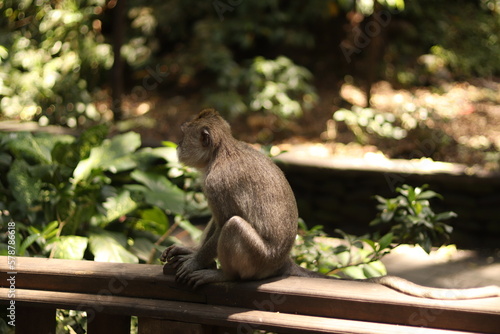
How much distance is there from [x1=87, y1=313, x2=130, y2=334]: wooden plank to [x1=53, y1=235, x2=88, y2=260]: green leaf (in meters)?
1.02

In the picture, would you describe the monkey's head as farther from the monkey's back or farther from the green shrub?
the green shrub

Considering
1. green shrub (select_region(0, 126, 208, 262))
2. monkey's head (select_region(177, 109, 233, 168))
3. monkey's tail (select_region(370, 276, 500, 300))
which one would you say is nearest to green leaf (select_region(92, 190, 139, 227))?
green shrub (select_region(0, 126, 208, 262))

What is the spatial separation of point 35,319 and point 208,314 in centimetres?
80

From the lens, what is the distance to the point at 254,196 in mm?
2734

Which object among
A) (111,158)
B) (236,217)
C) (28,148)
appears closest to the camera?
(236,217)

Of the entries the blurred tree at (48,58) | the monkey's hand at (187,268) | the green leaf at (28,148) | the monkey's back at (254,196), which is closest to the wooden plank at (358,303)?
the monkey's hand at (187,268)

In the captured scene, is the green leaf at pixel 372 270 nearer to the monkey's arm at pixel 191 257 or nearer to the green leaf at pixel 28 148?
the monkey's arm at pixel 191 257

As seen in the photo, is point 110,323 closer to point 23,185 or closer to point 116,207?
point 116,207

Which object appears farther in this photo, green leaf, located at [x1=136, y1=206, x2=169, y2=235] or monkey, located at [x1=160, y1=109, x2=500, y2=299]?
green leaf, located at [x1=136, y1=206, x2=169, y2=235]

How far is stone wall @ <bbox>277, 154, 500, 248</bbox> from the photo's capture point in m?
5.85

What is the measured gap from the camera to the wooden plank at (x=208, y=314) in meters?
2.19

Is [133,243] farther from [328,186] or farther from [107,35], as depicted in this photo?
[107,35]

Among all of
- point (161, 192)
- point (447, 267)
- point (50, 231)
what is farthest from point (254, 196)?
point (447, 267)

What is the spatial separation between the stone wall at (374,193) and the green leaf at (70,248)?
8.43 ft
